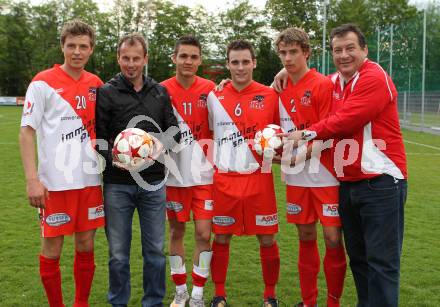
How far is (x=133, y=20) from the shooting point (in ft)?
163

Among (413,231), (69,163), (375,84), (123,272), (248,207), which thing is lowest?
(413,231)

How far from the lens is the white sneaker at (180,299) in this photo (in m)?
4.00

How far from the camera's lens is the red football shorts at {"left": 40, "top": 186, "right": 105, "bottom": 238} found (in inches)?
137

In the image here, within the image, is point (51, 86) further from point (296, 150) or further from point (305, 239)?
point (305, 239)

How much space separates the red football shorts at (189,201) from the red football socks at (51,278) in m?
1.04

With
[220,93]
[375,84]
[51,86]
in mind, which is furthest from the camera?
[220,93]

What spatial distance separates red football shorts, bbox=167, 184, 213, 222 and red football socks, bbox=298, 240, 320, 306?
0.84 meters

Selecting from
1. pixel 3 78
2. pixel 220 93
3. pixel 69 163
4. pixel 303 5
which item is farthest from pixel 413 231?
pixel 3 78

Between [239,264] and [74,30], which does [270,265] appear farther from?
[74,30]

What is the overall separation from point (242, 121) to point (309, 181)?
2.39 ft

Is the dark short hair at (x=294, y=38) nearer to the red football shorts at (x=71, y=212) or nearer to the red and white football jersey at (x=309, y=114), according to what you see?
the red and white football jersey at (x=309, y=114)

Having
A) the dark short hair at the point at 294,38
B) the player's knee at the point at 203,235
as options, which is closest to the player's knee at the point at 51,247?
the player's knee at the point at 203,235

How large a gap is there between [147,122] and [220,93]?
0.76m

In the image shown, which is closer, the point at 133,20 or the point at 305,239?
the point at 305,239
